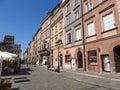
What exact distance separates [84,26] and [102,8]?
4404 mm

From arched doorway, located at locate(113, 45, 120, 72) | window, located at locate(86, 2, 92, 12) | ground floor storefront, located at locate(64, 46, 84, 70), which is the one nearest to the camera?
arched doorway, located at locate(113, 45, 120, 72)

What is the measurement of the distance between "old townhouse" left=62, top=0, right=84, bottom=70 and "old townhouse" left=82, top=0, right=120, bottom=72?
6.21ft

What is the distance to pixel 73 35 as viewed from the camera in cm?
2395

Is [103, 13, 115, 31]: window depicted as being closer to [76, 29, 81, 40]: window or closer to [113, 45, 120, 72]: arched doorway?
[113, 45, 120, 72]: arched doorway

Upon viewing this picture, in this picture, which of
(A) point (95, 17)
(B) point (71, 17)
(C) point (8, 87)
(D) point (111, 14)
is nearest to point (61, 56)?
(B) point (71, 17)

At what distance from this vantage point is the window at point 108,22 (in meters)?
15.4

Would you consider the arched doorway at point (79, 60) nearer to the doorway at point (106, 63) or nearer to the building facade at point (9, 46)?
the doorway at point (106, 63)

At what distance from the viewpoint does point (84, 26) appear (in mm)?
20688

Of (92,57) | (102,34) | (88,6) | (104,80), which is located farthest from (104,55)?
(88,6)

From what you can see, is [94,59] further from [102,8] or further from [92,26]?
[102,8]

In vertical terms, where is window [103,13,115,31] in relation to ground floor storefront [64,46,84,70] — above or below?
A: above

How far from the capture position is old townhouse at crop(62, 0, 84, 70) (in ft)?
72.9

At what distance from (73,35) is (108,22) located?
28.3ft

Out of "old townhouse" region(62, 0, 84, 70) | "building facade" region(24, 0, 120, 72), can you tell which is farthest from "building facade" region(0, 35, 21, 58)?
"building facade" region(24, 0, 120, 72)
